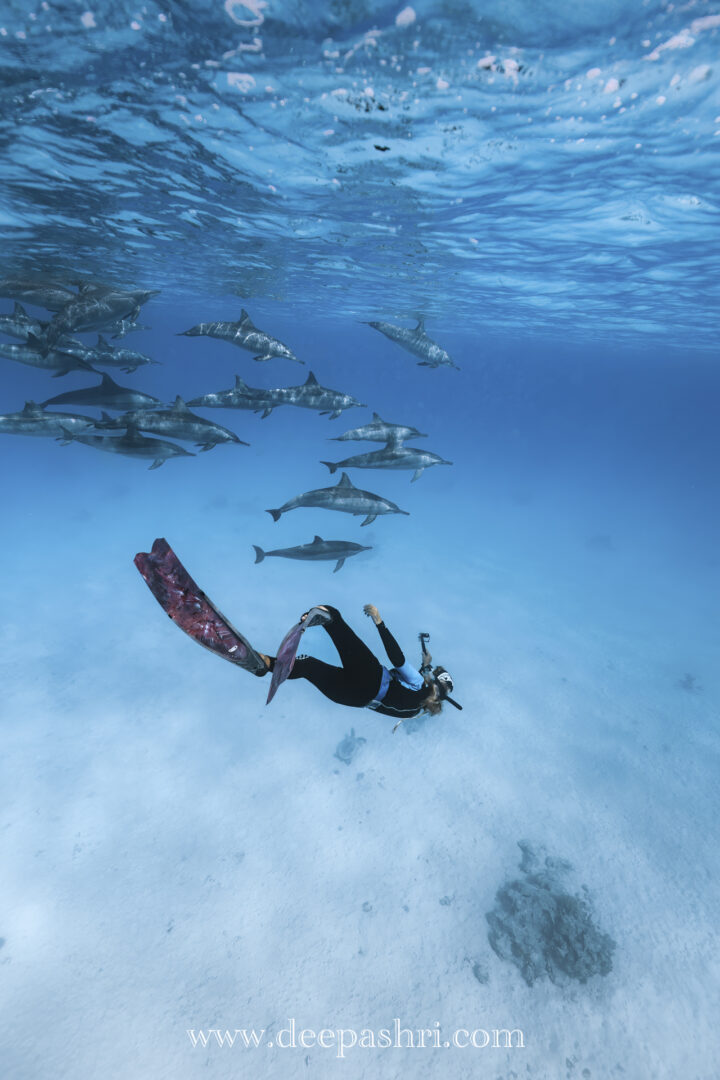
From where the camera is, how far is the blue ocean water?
6766 mm

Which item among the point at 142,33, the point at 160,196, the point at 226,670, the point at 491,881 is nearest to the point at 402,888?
the point at 491,881

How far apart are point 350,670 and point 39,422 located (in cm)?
741

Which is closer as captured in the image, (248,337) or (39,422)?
(39,422)

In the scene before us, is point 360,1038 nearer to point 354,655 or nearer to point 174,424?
point 354,655

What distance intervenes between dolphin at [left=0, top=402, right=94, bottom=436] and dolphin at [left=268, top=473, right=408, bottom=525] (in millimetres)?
3998

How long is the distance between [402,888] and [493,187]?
15.5 metres

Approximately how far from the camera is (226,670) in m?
14.4

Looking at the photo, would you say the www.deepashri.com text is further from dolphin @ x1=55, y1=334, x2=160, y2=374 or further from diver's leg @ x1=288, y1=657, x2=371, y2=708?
dolphin @ x1=55, y1=334, x2=160, y2=374

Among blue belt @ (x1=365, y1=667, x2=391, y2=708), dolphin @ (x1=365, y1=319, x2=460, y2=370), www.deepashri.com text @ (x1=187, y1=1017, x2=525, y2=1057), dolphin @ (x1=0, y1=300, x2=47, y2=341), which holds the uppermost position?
dolphin @ (x1=365, y1=319, x2=460, y2=370)

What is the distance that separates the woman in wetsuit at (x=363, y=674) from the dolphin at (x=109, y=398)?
6.58m

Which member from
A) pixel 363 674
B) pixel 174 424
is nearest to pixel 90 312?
pixel 174 424

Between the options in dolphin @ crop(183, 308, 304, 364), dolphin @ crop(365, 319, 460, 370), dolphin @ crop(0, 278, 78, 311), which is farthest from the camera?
dolphin @ crop(0, 278, 78, 311)

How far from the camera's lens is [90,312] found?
9.13m

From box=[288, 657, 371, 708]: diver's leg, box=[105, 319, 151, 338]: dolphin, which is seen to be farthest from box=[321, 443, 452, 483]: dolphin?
box=[105, 319, 151, 338]: dolphin
